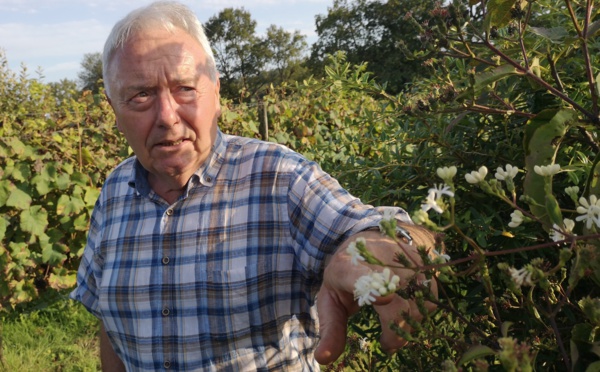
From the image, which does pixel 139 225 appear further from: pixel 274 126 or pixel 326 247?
pixel 274 126

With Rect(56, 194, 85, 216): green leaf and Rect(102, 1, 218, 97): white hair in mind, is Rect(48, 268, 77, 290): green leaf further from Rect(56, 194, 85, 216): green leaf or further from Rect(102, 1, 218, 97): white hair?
Rect(102, 1, 218, 97): white hair

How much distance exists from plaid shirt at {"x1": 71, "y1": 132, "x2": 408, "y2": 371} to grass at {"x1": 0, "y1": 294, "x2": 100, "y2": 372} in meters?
2.88

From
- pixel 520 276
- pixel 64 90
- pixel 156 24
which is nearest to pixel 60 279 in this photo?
pixel 156 24

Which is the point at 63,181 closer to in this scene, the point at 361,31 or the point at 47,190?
the point at 47,190

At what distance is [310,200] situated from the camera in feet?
5.64

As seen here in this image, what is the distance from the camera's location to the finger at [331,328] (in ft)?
3.11

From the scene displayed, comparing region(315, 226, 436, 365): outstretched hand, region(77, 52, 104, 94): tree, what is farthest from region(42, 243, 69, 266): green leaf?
region(77, 52, 104, 94): tree

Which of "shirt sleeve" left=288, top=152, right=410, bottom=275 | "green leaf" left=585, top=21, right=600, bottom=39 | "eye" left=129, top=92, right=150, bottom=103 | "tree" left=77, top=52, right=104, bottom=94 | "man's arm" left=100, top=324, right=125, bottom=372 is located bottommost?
"tree" left=77, top=52, right=104, bottom=94

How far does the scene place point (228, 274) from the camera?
1.87 metres

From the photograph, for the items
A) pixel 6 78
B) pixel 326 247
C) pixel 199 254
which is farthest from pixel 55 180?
pixel 6 78

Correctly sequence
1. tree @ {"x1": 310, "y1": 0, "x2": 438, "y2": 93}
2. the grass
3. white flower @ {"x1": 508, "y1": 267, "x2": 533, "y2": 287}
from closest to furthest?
white flower @ {"x1": 508, "y1": 267, "x2": 533, "y2": 287}
the grass
tree @ {"x1": 310, "y1": 0, "x2": 438, "y2": 93}

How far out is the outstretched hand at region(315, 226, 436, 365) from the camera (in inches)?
37.1

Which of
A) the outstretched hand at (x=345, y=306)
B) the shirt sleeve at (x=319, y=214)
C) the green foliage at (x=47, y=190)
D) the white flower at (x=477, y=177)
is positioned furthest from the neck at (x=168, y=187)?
the green foliage at (x=47, y=190)

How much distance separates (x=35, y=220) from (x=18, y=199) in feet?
0.94
